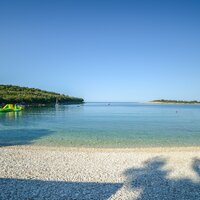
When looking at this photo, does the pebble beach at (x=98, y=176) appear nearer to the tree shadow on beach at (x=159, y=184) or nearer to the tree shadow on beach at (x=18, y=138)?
the tree shadow on beach at (x=159, y=184)

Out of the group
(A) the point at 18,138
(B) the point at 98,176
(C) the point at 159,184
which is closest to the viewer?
(C) the point at 159,184

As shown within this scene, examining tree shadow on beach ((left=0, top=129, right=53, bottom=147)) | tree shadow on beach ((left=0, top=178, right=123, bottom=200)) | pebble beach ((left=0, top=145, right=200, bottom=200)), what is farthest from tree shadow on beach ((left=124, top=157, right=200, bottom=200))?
tree shadow on beach ((left=0, top=129, right=53, bottom=147))

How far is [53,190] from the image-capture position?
9.03 m

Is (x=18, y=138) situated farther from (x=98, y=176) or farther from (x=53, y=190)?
(x=53, y=190)

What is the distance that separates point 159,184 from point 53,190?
4.28 metres

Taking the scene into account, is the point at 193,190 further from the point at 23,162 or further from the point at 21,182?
the point at 23,162

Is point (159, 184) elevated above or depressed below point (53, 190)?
below

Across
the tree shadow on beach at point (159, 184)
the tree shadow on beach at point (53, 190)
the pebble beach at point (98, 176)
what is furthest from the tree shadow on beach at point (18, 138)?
the tree shadow on beach at point (159, 184)

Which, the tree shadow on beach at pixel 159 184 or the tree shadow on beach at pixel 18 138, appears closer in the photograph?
the tree shadow on beach at pixel 159 184

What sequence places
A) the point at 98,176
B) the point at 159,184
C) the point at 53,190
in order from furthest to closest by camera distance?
1. the point at 98,176
2. the point at 159,184
3. the point at 53,190

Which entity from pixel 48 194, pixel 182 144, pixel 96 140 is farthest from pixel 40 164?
pixel 182 144

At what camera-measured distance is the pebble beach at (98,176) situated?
8.80m

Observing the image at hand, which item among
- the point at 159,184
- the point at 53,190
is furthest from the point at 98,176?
the point at 159,184

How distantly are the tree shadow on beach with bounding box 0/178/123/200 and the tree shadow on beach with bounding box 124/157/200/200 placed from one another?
1011mm
